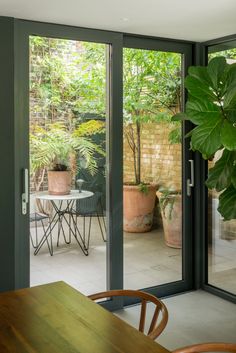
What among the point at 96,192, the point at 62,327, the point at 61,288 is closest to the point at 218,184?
the point at 96,192

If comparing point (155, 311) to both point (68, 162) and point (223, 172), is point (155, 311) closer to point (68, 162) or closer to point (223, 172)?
point (223, 172)

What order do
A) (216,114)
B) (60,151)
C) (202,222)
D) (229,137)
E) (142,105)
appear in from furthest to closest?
(202,222) → (142,105) → (60,151) → (216,114) → (229,137)

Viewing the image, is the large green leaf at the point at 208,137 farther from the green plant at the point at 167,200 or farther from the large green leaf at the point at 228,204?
the green plant at the point at 167,200

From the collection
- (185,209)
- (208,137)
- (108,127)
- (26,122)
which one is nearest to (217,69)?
(208,137)

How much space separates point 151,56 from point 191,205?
1.50m

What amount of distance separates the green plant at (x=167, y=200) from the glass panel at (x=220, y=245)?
36cm

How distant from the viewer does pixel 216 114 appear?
303 cm

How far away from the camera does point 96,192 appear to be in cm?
408

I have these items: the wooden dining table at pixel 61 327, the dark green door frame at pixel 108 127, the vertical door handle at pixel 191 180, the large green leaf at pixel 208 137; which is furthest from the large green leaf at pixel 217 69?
the wooden dining table at pixel 61 327

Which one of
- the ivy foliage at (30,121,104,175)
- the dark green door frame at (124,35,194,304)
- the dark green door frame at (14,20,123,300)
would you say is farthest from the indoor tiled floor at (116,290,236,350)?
the ivy foliage at (30,121,104,175)

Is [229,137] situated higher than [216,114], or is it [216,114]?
[216,114]

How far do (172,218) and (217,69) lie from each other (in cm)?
192

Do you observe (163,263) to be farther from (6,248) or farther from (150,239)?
(6,248)

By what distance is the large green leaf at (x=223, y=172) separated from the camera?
3182mm
